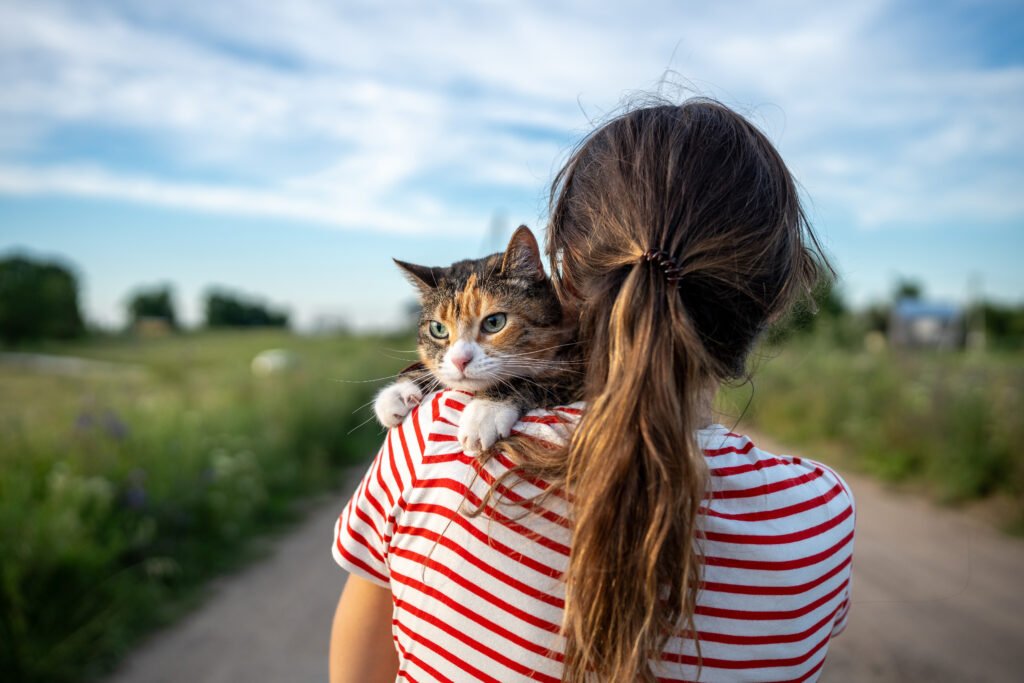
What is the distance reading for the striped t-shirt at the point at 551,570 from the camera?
1140mm

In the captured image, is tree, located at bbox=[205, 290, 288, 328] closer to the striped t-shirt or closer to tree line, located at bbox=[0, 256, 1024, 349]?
tree line, located at bbox=[0, 256, 1024, 349]

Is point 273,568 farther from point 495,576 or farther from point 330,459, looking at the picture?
point 495,576

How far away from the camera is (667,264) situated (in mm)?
1210

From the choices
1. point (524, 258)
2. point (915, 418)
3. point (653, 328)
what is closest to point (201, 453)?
point (524, 258)

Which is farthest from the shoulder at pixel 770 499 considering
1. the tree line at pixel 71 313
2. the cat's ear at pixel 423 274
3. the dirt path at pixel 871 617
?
the tree line at pixel 71 313

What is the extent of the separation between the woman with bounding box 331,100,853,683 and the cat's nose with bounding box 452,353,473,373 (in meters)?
0.61

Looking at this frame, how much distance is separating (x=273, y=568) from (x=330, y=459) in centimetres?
284

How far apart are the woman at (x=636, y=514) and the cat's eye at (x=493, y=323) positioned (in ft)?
2.36

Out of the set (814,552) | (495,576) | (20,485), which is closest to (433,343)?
(495,576)

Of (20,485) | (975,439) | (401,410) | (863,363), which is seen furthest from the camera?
(863,363)

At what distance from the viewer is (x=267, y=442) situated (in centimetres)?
642

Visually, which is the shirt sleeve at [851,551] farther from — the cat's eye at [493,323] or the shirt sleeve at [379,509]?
the cat's eye at [493,323]

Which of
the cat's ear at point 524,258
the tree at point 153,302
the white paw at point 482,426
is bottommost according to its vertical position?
the tree at point 153,302

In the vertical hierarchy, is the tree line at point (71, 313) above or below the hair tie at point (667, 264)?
below
